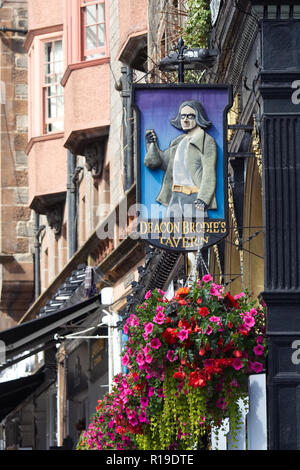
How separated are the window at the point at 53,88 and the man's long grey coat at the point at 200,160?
2386 cm

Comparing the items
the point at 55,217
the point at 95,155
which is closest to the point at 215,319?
the point at 95,155

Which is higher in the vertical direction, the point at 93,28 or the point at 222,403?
the point at 93,28

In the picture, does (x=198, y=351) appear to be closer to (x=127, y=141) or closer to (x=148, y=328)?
(x=148, y=328)

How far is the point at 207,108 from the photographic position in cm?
1455

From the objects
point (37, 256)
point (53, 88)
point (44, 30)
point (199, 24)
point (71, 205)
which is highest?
point (44, 30)

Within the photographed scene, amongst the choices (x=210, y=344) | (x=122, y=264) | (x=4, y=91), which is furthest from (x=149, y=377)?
(x=4, y=91)

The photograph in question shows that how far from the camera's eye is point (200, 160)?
47.2ft

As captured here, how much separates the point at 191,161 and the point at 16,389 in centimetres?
1912

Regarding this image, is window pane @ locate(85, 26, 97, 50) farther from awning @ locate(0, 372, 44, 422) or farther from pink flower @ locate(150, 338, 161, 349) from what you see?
pink flower @ locate(150, 338, 161, 349)

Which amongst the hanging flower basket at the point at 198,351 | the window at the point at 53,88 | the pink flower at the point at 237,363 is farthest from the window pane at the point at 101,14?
the pink flower at the point at 237,363

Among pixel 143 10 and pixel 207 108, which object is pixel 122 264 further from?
pixel 207 108

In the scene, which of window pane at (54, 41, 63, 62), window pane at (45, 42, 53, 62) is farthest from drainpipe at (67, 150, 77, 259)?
window pane at (45, 42, 53, 62)

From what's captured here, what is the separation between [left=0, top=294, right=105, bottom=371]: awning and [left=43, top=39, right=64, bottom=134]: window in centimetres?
1140

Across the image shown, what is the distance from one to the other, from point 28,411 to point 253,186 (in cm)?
3350
